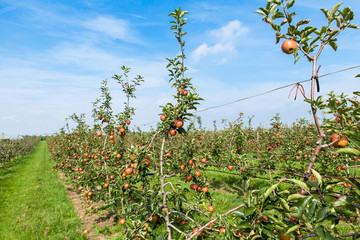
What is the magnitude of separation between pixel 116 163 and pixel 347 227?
6046 millimetres

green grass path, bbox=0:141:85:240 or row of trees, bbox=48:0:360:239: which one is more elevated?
row of trees, bbox=48:0:360:239

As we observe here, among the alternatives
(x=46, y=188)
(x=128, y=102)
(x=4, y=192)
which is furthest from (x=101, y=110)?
(x=4, y=192)

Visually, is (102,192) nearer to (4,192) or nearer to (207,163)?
(207,163)

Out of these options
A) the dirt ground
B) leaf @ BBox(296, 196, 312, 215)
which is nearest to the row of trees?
leaf @ BBox(296, 196, 312, 215)

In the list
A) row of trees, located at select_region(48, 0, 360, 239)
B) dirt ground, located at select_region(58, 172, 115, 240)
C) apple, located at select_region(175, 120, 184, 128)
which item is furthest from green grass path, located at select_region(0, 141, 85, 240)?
apple, located at select_region(175, 120, 184, 128)

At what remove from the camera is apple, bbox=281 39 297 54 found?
1.51 m

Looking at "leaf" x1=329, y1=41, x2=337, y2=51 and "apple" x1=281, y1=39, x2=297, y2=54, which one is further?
"apple" x1=281, y1=39, x2=297, y2=54

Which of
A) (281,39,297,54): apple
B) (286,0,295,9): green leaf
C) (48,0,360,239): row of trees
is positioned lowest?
(48,0,360,239): row of trees

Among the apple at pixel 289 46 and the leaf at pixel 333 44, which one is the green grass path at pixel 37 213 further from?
the leaf at pixel 333 44

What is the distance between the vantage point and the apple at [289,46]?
4.97 ft

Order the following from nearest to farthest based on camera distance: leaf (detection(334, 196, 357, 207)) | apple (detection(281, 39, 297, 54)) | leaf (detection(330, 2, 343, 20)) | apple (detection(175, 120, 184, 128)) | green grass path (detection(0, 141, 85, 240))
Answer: leaf (detection(334, 196, 357, 207)), leaf (detection(330, 2, 343, 20)), apple (detection(281, 39, 297, 54)), apple (detection(175, 120, 184, 128)), green grass path (detection(0, 141, 85, 240))

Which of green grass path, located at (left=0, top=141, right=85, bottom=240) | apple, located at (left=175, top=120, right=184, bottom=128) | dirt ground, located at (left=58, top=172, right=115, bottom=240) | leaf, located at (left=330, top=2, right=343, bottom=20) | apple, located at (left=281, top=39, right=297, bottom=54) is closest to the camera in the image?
leaf, located at (left=330, top=2, right=343, bottom=20)

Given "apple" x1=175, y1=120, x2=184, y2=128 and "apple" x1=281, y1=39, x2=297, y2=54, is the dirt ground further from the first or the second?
"apple" x1=281, y1=39, x2=297, y2=54

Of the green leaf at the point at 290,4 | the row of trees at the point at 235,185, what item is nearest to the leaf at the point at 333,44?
the row of trees at the point at 235,185
